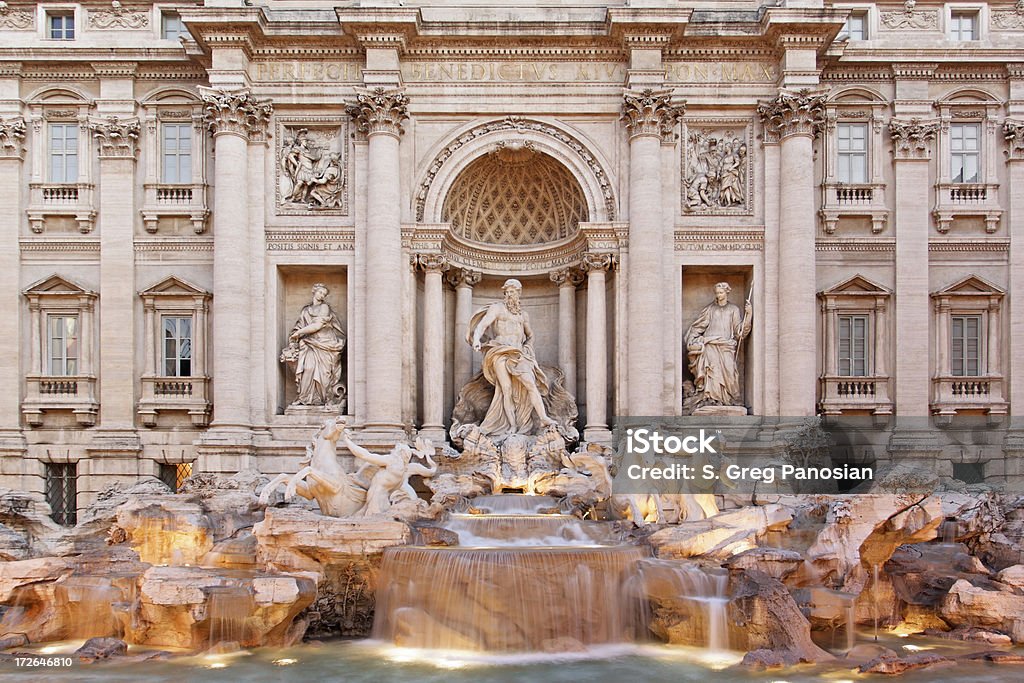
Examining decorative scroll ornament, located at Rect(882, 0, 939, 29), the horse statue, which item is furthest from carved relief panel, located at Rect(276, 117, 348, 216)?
decorative scroll ornament, located at Rect(882, 0, 939, 29)

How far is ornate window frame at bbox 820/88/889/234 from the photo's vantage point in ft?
66.6

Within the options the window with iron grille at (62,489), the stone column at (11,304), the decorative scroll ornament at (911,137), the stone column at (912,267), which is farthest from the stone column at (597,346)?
the stone column at (11,304)

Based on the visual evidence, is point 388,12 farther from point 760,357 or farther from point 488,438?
point 760,357

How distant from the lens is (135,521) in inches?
595

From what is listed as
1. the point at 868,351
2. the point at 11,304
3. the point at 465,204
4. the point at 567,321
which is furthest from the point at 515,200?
the point at 11,304

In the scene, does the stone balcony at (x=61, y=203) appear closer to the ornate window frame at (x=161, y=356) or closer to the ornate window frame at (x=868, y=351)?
the ornate window frame at (x=161, y=356)

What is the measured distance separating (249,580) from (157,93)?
43.5 ft

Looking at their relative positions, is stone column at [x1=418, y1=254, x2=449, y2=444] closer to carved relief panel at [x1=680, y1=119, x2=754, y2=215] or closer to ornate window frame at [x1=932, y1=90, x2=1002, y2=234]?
carved relief panel at [x1=680, y1=119, x2=754, y2=215]

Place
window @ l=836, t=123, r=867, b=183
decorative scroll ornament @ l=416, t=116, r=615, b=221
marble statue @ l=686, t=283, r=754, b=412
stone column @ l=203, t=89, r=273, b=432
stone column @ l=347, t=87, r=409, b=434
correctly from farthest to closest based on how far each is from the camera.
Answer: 1. window @ l=836, t=123, r=867, b=183
2. decorative scroll ornament @ l=416, t=116, r=615, b=221
3. marble statue @ l=686, t=283, r=754, b=412
4. stone column @ l=347, t=87, r=409, b=434
5. stone column @ l=203, t=89, r=273, b=432

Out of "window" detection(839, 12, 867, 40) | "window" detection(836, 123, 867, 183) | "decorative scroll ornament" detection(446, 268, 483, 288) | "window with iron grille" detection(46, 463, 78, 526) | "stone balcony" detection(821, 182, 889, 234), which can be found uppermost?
"window" detection(839, 12, 867, 40)

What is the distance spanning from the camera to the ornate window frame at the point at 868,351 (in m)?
20.1

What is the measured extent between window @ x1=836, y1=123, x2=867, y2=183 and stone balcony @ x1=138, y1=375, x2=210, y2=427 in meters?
16.2

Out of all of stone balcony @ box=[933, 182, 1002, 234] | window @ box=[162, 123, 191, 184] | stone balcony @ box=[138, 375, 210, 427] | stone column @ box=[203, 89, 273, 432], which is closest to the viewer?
stone column @ box=[203, 89, 273, 432]

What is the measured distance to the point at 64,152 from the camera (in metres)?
20.9
